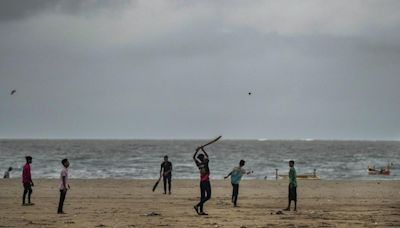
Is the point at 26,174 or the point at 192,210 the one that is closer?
the point at 192,210

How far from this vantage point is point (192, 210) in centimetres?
2239

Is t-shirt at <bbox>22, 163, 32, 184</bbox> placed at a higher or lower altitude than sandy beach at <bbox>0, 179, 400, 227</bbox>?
higher

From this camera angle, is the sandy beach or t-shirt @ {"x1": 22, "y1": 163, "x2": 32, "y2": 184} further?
t-shirt @ {"x1": 22, "y1": 163, "x2": 32, "y2": 184}

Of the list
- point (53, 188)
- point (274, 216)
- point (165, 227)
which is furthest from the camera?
point (53, 188)

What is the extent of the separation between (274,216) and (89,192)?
13.9 metres

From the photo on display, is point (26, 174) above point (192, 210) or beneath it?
above

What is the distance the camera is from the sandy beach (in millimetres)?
18500

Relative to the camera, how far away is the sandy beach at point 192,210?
1850cm

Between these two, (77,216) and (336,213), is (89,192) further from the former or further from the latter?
(336,213)

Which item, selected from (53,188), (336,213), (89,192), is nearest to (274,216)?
(336,213)

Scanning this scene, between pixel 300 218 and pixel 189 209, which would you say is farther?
pixel 189 209

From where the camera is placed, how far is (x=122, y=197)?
28531mm

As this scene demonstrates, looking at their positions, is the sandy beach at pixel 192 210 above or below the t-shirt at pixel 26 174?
below

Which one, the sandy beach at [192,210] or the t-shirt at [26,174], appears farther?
the t-shirt at [26,174]
